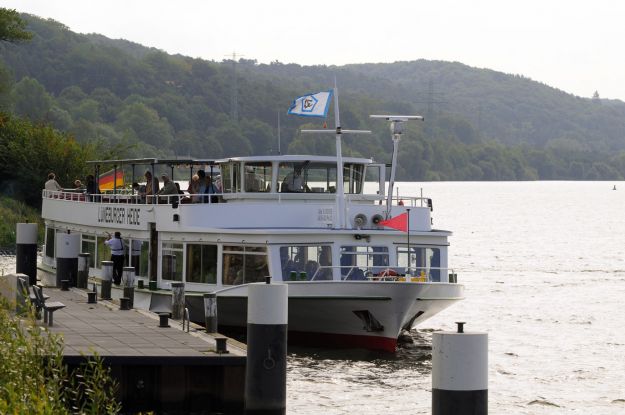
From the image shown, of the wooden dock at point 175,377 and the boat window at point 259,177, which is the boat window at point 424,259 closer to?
the boat window at point 259,177

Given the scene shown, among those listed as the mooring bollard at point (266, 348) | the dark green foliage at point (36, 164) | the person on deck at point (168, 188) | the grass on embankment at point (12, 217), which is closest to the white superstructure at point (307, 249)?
the person on deck at point (168, 188)

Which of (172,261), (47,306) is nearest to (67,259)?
(172,261)

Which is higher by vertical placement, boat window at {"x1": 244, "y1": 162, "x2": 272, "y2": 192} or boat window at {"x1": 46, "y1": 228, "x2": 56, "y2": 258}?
boat window at {"x1": 244, "y1": 162, "x2": 272, "y2": 192}

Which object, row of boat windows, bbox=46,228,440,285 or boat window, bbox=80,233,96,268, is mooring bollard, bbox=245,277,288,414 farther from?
boat window, bbox=80,233,96,268

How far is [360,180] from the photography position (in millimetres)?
34062

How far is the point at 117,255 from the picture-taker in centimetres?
3500

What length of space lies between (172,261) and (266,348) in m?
14.8

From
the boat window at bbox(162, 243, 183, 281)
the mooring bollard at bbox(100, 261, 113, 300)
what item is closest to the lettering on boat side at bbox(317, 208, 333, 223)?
the boat window at bbox(162, 243, 183, 281)

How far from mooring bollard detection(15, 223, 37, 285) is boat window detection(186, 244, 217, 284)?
6.89 m

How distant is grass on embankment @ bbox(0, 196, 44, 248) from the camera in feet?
202

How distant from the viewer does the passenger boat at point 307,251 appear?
1184 inches

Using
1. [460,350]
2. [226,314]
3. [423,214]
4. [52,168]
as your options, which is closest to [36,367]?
[460,350]

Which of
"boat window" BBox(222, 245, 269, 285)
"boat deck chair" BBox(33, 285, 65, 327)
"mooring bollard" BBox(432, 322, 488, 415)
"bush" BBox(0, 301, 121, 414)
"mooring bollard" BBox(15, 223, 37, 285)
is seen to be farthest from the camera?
"mooring bollard" BBox(15, 223, 37, 285)

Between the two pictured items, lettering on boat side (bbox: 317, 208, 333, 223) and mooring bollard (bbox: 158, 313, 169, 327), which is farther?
lettering on boat side (bbox: 317, 208, 333, 223)
